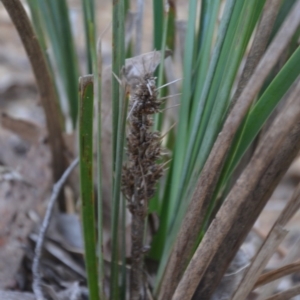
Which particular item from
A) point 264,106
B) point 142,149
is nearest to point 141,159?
point 142,149

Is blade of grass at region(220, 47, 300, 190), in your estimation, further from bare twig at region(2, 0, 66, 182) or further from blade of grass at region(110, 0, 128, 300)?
bare twig at region(2, 0, 66, 182)

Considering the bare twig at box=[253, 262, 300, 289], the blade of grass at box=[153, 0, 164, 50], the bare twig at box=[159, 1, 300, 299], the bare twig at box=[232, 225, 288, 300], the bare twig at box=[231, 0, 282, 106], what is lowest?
the bare twig at box=[253, 262, 300, 289]

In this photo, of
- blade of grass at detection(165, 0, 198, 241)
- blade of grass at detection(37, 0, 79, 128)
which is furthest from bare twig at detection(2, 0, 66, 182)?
blade of grass at detection(165, 0, 198, 241)

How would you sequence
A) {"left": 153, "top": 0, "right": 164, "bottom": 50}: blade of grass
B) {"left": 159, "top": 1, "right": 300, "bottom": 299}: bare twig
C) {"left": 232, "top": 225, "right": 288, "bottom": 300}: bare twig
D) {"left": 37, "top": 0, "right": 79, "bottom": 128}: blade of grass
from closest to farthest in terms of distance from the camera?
{"left": 159, "top": 1, "right": 300, "bottom": 299}: bare twig < {"left": 232, "top": 225, "right": 288, "bottom": 300}: bare twig < {"left": 153, "top": 0, "right": 164, "bottom": 50}: blade of grass < {"left": 37, "top": 0, "right": 79, "bottom": 128}: blade of grass

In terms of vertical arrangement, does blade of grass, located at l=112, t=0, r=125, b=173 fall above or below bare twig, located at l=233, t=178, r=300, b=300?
above

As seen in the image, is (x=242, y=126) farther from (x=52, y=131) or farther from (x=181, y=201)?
(x=52, y=131)
